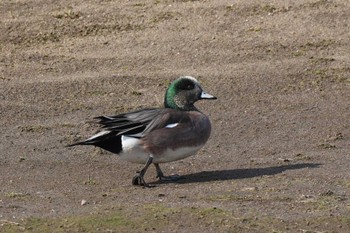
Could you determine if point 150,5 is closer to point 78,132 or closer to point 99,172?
point 78,132

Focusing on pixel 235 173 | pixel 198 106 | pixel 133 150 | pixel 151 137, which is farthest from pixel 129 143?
pixel 198 106

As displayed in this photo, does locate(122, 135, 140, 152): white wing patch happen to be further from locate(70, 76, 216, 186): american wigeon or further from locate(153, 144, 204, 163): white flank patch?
locate(153, 144, 204, 163): white flank patch

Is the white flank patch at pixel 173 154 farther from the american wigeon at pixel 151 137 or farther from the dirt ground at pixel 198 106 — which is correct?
the dirt ground at pixel 198 106

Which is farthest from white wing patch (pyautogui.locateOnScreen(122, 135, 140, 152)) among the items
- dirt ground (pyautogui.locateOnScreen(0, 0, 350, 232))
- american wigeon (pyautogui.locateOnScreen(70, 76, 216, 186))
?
dirt ground (pyautogui.locateOnScreen(0, 0, 350, 232))

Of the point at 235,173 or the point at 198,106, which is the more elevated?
the point at 235,173

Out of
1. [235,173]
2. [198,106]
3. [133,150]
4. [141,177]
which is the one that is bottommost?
[198,106]

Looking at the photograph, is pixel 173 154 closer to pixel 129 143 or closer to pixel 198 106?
pixel 129 143

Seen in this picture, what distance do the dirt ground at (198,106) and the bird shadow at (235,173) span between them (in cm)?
2

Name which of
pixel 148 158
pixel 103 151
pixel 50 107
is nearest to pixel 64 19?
pixel 50 107

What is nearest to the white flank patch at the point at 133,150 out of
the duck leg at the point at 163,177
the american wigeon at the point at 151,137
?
the american wigeon at the point at 151,137

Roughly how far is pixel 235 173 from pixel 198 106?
1.91 meters

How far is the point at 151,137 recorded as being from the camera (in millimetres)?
8992

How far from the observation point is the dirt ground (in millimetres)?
8055

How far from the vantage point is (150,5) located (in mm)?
13055
